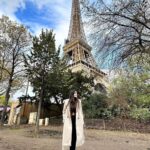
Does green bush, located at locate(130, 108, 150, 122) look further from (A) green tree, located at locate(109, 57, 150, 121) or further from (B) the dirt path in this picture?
(B) the dirt path

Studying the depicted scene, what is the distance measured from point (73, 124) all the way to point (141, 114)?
16924mm

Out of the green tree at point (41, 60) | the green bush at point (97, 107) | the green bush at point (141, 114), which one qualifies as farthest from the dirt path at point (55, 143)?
the green bush at point (97, 107)

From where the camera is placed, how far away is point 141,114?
2112 centimetres

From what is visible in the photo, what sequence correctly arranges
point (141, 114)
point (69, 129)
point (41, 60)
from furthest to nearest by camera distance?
point (141, 114) < point (41, 60) < point (69, 129)

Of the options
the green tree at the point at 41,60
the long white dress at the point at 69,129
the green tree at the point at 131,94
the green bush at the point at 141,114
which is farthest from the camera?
the green bush at the point at 141,114

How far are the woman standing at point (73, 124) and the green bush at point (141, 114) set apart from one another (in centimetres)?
1655

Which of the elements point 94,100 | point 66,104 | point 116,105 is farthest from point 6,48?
point 66,104

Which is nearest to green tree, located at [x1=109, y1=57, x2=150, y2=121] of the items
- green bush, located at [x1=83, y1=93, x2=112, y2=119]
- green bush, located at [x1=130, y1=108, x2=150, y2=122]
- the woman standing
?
green bush, located at [x1=130, y1=108, x2=150, y2=122]

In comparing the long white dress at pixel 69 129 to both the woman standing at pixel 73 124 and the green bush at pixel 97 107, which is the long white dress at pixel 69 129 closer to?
the woman standing at pixel 73 124

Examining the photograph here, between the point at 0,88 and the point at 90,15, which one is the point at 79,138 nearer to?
the point at 90,15

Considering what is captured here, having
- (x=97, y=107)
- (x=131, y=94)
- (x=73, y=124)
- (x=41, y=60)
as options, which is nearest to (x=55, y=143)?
(x=73, y=124)

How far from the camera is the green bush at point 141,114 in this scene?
2075 centimetres

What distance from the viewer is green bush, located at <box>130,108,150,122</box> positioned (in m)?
20.8

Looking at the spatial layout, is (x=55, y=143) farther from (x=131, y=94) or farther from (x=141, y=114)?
(x=131, y=94)
